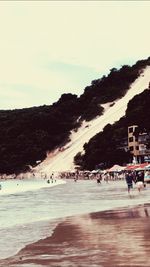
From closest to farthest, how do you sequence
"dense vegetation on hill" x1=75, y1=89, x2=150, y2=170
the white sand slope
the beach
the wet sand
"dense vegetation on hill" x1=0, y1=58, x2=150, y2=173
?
the wet sand < the beach < "dense vegetation on hill" x1=75, y1=89, x2=150, y2=170 < the white sand slope < "dense vegetation on hill" x1=0, y1=58, x2=150, y2=173

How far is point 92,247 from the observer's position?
13797mm

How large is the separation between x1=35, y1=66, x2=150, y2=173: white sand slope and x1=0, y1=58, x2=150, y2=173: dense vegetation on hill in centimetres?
340

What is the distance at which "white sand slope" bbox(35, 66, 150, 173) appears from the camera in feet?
532

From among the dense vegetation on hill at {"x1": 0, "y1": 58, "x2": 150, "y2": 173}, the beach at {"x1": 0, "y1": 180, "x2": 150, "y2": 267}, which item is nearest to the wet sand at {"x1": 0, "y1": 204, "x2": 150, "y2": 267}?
the beach at {"x1": 0, "y1": 180, "x2": 150, "y2": 267}

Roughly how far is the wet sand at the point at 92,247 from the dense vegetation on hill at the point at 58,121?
161 meters

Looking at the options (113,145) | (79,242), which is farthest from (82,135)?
(79,242)

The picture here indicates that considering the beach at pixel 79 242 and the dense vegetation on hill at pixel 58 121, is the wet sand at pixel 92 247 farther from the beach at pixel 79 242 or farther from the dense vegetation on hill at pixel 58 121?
the dense vegetation on hill at pixel 58 121

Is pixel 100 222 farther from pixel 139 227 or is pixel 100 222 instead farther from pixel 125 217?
pixel 139 227

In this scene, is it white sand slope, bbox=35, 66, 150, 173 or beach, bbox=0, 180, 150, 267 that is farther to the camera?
white sand slope, bbox=35, 66, 150, 173

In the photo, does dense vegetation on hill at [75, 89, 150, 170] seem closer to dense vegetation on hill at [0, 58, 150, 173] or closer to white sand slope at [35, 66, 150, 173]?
white sand slope at [35, 66, 150, 173]

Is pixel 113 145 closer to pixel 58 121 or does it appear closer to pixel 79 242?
pixel 58 121

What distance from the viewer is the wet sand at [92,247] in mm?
11789

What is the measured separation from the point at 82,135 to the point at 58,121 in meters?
17.2

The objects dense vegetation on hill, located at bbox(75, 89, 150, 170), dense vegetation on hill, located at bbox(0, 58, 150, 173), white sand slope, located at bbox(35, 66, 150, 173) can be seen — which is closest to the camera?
dense vegetation on hill, located at bbox(75, 89, 150, 170)
